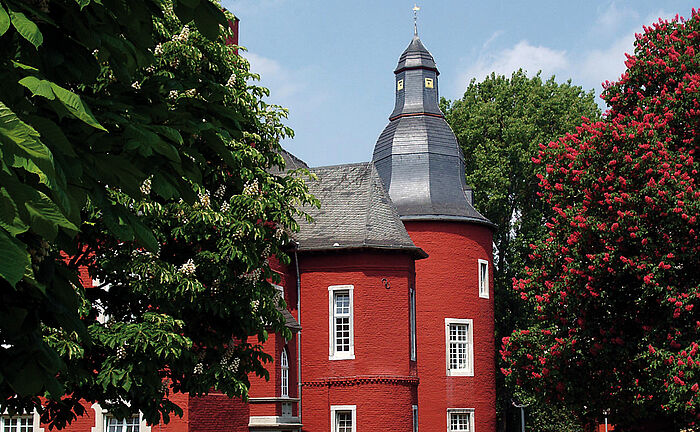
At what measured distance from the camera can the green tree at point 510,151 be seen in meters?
46.3

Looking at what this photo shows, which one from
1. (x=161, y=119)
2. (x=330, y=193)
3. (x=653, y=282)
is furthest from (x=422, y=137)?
(x=161, y=119)

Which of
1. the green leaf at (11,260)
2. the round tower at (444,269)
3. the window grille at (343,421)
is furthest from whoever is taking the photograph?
the round tower at (444,269)

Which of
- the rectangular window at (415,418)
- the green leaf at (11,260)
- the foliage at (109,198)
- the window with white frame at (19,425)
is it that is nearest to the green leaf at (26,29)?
the foliage at (109,198)

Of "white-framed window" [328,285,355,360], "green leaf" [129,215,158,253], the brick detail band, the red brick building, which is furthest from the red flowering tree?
"green leaf" [129,215,158,253]

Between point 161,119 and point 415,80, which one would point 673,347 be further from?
point 415,80

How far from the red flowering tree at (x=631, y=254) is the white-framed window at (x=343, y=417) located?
8408 mm

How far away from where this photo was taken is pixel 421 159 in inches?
1563

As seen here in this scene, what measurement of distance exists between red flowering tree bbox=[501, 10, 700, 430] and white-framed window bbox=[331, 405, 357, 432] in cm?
841

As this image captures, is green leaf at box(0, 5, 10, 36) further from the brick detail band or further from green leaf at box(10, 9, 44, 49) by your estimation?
the brick detail band

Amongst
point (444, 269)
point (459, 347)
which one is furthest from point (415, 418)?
point (444, 269)

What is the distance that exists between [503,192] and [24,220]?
4380cm

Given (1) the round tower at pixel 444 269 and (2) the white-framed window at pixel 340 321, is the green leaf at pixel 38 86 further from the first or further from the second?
(1) the round tower at pixel 444 269

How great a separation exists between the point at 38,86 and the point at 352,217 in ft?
97.0

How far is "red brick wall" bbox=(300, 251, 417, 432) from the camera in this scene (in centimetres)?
3159
